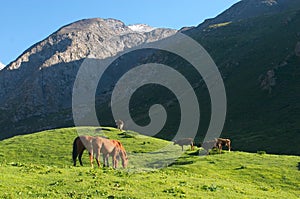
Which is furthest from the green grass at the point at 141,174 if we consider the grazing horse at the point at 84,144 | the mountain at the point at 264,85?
the mountain at the point at 264,85

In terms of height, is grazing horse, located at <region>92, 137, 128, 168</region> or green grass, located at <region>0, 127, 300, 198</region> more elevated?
grazing horse, located at <region>92, 137, 128, 168</region>

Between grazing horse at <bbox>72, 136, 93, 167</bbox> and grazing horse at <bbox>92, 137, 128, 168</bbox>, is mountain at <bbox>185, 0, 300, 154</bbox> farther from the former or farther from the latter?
grazing horse at <bbox>72, 136, 93, 167</bbox>

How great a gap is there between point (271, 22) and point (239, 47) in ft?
108

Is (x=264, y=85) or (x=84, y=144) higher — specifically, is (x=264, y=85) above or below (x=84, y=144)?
above

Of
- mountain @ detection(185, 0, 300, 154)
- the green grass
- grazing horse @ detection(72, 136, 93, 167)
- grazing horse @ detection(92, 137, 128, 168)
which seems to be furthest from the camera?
mountain @ detection(185, 0, 300, 154)

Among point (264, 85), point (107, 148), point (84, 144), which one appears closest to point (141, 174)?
point (107, 148)

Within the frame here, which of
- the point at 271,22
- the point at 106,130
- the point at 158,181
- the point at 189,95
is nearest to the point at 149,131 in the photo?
the point at 189,95

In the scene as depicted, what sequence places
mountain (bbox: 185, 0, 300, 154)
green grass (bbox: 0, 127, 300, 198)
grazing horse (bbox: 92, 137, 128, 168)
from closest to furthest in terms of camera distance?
green grass (bbox: 0, 127, 300, 198) → grazing horse (bbox: 92, 137, 128, 168) → mountain (bbox: 185, 0, 300, 154)

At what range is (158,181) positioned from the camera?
70.1 feet

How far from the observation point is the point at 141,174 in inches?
948

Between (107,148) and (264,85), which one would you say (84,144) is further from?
(264,85)

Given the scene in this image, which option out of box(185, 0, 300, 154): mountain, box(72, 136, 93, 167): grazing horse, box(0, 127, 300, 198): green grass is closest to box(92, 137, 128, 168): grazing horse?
box(72, 136, 93, 167): grazing horse

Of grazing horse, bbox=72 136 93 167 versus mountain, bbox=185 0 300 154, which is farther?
mountain, bbox=185 0 300 154

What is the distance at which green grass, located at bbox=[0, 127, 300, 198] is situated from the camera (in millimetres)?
18828
